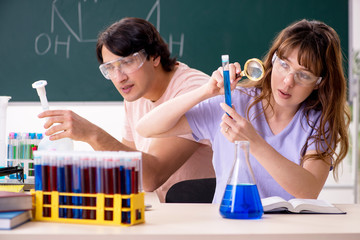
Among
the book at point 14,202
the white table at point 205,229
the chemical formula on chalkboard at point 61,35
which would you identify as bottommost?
the white table at point 205,229

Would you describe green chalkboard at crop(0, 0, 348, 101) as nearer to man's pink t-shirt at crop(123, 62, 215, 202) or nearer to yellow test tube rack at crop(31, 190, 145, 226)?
man's pink t-shirt at crop(123, 62, 215, 202)

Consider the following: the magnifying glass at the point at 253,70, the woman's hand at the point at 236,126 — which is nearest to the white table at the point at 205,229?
the woman's hand at the point at 236,126

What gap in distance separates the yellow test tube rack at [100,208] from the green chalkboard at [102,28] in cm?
218

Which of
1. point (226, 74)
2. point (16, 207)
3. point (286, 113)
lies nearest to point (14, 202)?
point (16, 207)

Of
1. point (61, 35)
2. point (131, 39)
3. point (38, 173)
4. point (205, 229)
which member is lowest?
point (205, 229)

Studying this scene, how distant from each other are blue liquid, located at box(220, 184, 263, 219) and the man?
0.74m

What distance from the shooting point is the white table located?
0.93m

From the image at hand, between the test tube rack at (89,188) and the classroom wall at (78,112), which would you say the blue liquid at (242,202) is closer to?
the test tube rack at (89,188)

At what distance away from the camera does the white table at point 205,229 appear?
0.93 m

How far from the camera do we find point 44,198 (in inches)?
41.8

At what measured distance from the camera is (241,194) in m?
1.07

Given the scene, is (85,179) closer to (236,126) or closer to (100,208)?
(100,208)

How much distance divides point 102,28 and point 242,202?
2389 millimetres

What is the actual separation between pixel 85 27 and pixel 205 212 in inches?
91.2
